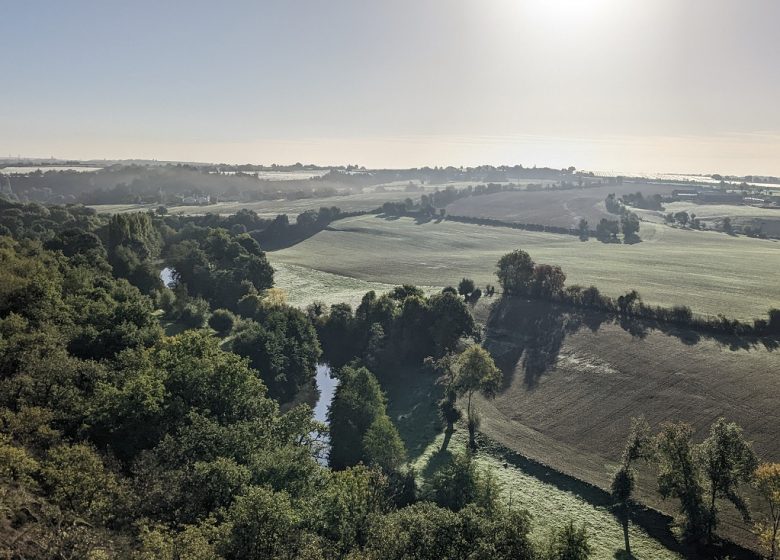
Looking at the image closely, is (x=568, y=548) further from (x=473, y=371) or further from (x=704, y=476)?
(x=473, y=371)

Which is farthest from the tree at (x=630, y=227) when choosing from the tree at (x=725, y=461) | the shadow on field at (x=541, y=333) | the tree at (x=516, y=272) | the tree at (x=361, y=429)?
the tree at (x=361, y=429)

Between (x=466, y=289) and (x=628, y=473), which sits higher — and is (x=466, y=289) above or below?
above

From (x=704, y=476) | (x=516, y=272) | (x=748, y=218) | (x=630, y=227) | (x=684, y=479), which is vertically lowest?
(x=704, y=476)

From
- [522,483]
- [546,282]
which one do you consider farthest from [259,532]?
[546,282]

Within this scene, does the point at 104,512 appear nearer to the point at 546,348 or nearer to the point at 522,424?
the point at 522,424

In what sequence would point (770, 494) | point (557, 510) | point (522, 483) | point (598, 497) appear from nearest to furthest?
point (770, 494) → point (557, 510) → point (598, 497) → point (522, 483)

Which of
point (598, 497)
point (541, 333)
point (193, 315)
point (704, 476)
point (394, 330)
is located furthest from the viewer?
point (193, 315)

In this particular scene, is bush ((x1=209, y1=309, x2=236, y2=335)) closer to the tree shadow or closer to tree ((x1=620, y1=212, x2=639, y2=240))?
the tree shadow

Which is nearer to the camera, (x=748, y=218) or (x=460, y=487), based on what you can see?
(x=460, y=487)
